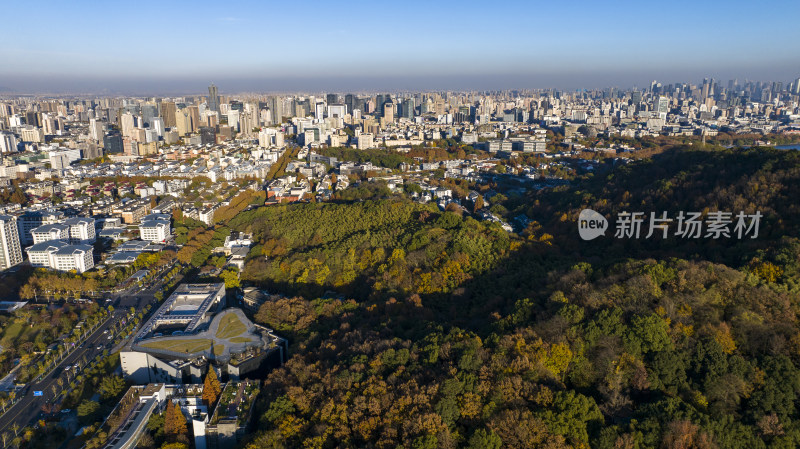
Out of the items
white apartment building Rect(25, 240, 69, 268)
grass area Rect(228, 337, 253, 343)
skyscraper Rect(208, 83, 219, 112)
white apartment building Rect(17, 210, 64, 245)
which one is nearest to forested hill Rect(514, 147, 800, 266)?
grass area Rect(228, 337, 253, 343)

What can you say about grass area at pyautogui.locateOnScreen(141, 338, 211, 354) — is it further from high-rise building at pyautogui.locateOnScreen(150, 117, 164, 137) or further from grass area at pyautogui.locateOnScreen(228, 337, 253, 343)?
high-rise building at pyautogui.locateOnScreen(150, 117, 164, 137)

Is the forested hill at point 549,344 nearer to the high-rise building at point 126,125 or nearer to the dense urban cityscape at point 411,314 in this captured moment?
the dense urban cityscape at point 411,314

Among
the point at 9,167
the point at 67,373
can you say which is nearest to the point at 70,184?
the point at 9,167

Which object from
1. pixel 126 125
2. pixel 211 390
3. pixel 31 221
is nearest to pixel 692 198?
pixel 211 390

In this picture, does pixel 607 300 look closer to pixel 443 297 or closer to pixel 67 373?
pixel 443 297

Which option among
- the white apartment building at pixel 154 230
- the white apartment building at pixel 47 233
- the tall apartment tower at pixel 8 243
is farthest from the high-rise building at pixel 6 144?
the white apartment building at pixel 154 230

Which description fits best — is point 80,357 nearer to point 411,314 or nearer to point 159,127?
point 411,314
